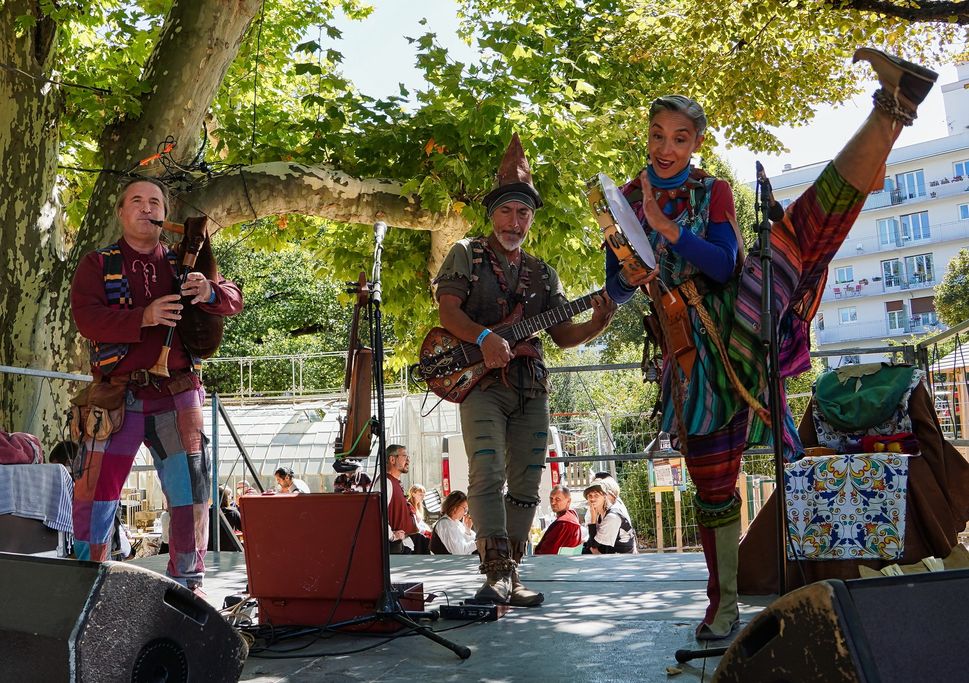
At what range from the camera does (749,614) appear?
3.91 metres

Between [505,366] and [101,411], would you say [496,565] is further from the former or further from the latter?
[101,411]

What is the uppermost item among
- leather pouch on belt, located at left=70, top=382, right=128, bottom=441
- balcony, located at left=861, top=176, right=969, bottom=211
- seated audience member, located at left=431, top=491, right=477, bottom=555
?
A: balcony, located at left=861, top=176, right=969, bottom=211

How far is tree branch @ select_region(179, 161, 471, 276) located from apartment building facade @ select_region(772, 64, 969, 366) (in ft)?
181

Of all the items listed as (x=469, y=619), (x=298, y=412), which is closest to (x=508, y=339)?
(x=469, y=619)

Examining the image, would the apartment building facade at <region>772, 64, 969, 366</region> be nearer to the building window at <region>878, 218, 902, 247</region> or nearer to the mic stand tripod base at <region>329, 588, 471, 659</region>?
the building window at <region>878, 218, 902, 247</region>

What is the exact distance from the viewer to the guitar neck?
4359 mm

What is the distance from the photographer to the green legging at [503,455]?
13.7 ft

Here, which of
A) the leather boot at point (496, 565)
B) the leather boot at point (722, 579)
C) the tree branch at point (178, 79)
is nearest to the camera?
the leather boot at point (722, 579)

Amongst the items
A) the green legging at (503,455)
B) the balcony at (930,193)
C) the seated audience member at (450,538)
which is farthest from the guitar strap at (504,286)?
the balcony at (930,193)

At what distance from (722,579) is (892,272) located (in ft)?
224

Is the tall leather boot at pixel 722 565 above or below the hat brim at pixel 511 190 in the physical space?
below

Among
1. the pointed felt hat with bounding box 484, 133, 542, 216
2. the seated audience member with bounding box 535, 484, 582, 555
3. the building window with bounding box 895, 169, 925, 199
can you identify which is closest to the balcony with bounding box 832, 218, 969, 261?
the building window with bounding box 895, 169, 925, 199

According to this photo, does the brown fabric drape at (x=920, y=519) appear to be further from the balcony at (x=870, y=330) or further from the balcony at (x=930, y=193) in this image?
the balcony at (x=870, y=330)

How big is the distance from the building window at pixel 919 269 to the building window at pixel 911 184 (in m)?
4.33
